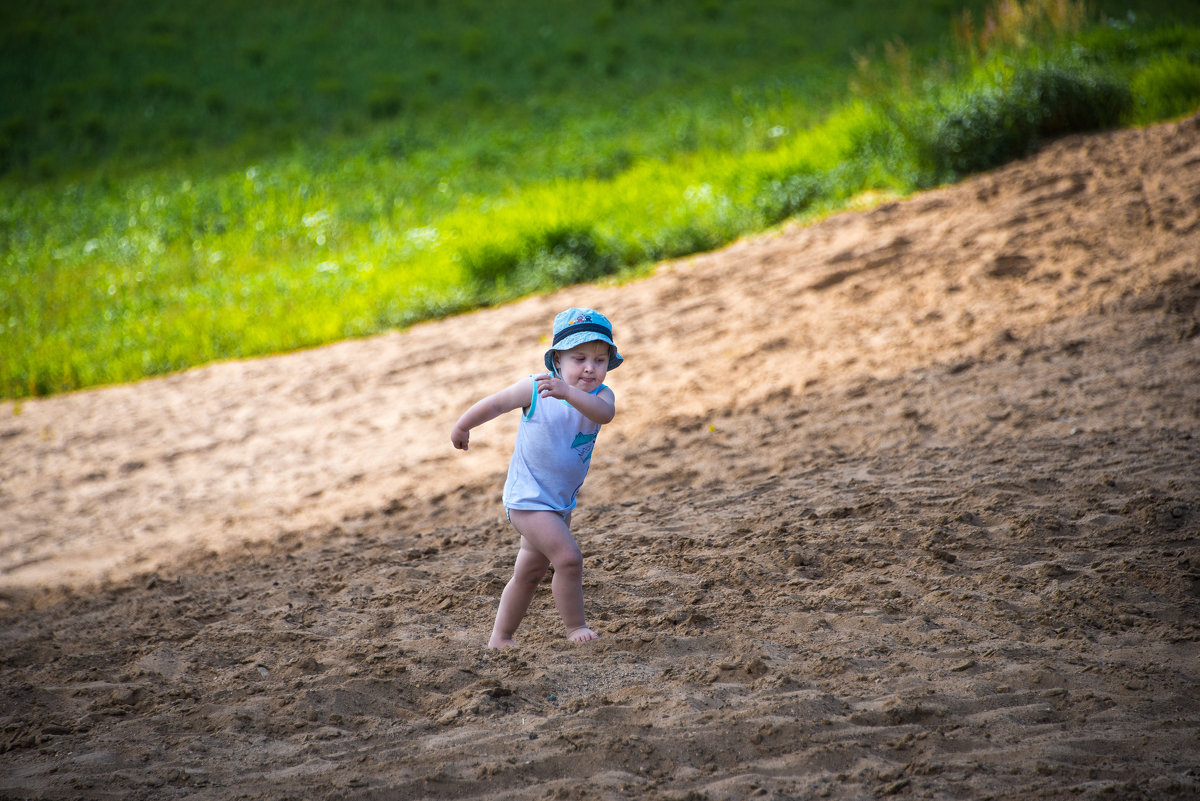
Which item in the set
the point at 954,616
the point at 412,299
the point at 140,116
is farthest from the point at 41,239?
the point at 954,616

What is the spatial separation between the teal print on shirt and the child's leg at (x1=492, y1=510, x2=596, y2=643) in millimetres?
224

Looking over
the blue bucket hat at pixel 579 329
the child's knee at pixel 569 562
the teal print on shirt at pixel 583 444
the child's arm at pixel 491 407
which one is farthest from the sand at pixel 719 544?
the blue bucket hat at pixel 579 329

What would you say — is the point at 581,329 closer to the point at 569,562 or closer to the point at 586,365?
the point at 586,365

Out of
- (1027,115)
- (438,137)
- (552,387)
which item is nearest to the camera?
(552,387)

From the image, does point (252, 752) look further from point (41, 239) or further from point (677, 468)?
point (41, 239)

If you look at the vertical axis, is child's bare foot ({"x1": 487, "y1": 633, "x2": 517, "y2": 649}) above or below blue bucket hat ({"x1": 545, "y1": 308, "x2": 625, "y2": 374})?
below

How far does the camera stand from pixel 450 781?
91.9 inches

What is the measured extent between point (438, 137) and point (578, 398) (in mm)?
15257

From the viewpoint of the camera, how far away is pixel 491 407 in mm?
2998

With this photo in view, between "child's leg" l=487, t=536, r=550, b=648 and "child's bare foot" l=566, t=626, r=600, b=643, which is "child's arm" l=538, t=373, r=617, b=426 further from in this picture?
"child's bare foot" l=566, t=626, r=600, b=643

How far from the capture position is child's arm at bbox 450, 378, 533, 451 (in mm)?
2980

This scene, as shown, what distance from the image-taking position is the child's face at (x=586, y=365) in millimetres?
3012

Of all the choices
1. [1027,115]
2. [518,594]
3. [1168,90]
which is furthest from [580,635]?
[1168,90]

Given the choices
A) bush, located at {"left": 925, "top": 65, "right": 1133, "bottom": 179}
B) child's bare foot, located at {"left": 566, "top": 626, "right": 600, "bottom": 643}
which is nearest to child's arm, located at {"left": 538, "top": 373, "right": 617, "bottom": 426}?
child's bare foot, located at {"left": 566, "top": 626, "right": 600, "bottom": 643}
